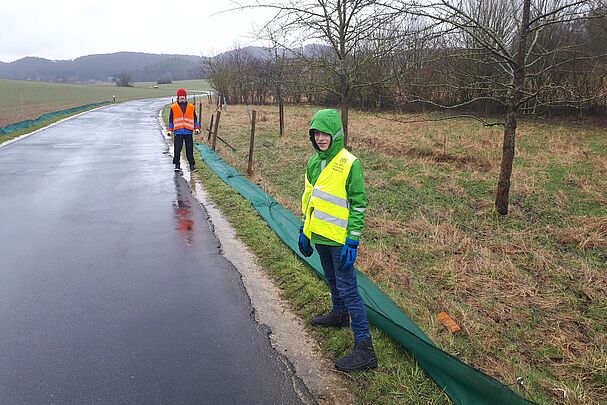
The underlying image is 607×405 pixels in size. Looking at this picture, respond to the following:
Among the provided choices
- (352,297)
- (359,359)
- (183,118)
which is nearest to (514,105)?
(352,297)

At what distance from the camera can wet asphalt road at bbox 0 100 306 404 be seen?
326 centimetres

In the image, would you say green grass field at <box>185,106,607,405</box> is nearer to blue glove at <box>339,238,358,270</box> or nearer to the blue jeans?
the blue jeans

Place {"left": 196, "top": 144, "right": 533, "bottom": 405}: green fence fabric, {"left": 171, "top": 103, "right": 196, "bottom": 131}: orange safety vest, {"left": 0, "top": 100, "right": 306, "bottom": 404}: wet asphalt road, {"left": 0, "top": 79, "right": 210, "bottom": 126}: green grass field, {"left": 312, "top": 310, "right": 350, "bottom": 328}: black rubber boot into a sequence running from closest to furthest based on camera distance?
{"left": 196, "top": 144, "right": 533, "bottom": 405}: green fence fabric → {"left": 0, "top": 100, "right": 306, "bottom": 404}: wet asphalt road → {"left": 312, "top": 310, "right": 350, "bottom": 328}: black rubber boot → {"left": 171, "top": 103, "right": 196, "bottom": 131}: orange safety vest → {"left": 0, "top": 79, "right": 210, "bottom": 126}: green grass field

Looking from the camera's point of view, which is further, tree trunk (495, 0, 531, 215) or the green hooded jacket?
tree trunk (495, 0, 531, 215)

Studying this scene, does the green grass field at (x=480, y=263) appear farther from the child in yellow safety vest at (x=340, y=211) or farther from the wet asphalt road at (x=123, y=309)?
the wet asphalt road at (x=123, y=309)

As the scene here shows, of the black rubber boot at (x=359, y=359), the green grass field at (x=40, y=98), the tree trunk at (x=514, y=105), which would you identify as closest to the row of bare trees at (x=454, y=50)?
the tree trunk at (x=514, y=105)

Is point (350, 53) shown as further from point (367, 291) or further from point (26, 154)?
point (26, 154)

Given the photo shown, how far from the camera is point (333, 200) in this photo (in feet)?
11.4

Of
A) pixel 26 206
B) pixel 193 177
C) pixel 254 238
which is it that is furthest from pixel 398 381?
pixel 193 177

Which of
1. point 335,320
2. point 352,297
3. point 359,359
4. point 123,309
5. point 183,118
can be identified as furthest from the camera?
point 183,118

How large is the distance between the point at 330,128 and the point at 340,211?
62 cm

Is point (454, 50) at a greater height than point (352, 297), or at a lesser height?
greater

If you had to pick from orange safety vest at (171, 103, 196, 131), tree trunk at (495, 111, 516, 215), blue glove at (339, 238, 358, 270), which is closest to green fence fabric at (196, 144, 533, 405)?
blue glove at (339, 238, 358, 270)

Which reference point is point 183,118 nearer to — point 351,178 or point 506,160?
point 506,160
